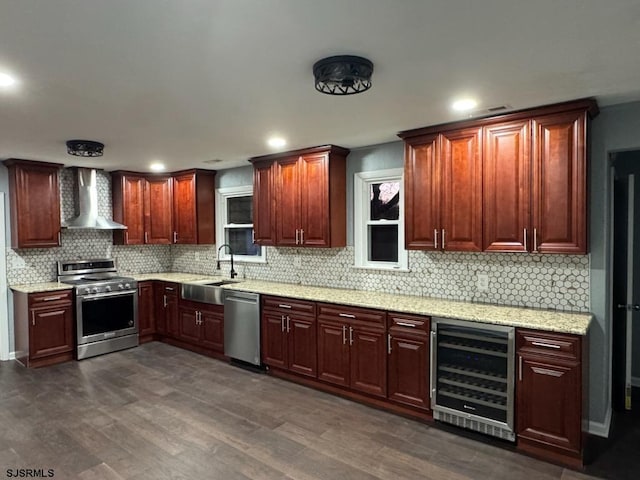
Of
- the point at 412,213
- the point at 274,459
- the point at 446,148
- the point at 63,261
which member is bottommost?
the point at 274,459

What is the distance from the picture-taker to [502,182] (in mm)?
3139

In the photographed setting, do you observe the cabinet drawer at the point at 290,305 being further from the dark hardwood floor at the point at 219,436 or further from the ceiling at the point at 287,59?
the ceiling at the point at 287,59

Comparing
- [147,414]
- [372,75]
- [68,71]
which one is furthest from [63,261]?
[372,75]

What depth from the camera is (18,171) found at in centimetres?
482

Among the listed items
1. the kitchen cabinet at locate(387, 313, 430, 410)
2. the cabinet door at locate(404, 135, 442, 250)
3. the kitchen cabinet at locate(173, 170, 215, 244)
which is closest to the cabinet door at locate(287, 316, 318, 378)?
the kitchen cabinet at locate(387, 313, 430, 410)

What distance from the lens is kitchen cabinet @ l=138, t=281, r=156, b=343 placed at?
568 cm

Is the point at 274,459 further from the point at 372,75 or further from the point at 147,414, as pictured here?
the point at 372,75

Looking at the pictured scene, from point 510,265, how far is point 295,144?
93.5 inches

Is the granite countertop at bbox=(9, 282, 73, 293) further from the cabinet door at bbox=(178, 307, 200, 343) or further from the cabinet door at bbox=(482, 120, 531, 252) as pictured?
the cabinet door at bbox=(482, 120, 531, 252)

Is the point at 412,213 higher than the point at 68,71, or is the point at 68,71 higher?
Result: the point at 68,71

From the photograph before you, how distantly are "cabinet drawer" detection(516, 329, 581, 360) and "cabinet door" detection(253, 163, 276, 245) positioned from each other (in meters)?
2.85

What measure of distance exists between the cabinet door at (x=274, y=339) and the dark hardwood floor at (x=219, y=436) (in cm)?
22

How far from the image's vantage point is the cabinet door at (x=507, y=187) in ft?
9.96

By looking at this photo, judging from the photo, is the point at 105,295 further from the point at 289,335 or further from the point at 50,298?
the point at 289,335
